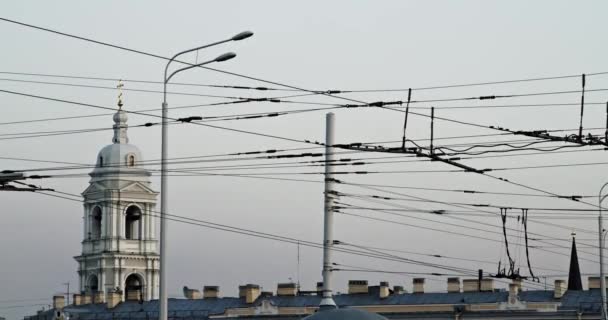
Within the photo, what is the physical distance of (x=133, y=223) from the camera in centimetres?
12456

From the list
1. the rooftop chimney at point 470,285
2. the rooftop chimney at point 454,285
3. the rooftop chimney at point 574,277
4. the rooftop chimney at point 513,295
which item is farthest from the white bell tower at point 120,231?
the rooftop chimney at point 513,295

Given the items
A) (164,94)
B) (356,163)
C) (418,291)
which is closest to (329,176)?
(356,163)

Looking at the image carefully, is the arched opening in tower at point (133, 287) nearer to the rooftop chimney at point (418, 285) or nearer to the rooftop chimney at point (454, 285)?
Result: the rooftop chimney at point (418, 285)

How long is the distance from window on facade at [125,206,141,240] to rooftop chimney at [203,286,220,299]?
10803 millimetres

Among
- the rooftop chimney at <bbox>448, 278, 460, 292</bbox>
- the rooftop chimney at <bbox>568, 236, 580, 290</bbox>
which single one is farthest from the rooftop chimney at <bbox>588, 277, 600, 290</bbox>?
the rooftop chimney at <bbox>448, 278, 460, 292</bbox>

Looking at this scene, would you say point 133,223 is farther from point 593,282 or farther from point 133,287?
point 593,282

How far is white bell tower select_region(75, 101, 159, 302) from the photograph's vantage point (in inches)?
4724

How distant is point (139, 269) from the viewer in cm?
12469

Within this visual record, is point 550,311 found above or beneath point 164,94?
beneath

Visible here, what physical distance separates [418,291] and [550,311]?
12197 mm

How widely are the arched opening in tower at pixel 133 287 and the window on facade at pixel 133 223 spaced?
364cm

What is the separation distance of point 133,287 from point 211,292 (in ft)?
40.7

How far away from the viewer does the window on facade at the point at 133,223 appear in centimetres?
12288

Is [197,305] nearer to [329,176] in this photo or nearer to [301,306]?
[301,306]
